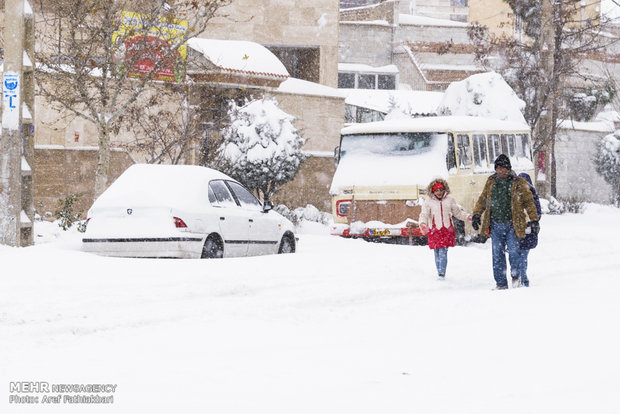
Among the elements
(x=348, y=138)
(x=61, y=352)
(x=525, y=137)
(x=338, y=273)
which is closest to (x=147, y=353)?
(x=61, y=352)

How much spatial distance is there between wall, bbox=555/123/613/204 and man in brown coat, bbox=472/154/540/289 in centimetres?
3367

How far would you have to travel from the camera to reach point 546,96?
1430 inches

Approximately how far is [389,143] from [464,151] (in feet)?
5.17

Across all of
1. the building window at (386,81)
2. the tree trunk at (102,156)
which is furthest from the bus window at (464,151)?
the building window at (386,81)

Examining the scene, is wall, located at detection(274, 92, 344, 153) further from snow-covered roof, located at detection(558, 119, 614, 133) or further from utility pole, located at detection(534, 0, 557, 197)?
snow-covered roof, located at detection(558, 119, 614, 133)

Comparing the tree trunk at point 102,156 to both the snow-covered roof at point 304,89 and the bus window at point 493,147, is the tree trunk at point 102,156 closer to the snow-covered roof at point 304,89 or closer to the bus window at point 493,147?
the bus window at point 493,147

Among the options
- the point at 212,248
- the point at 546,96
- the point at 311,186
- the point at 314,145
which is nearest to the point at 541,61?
the point at 546,96

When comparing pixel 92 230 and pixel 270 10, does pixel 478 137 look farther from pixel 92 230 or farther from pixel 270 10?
pixel 270 10

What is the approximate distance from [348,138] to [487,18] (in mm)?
55385

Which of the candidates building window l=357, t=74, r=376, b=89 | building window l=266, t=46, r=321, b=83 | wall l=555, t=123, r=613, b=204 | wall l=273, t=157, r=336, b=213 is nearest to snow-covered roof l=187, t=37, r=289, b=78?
wall l=273, t=157, r=336, b=213

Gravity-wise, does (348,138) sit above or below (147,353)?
above

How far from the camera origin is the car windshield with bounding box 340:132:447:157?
22016 mm

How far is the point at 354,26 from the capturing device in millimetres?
59656

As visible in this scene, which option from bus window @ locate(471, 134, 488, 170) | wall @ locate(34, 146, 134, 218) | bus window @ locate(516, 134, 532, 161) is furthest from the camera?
wall @ locate(34, 146, 134, 218)
